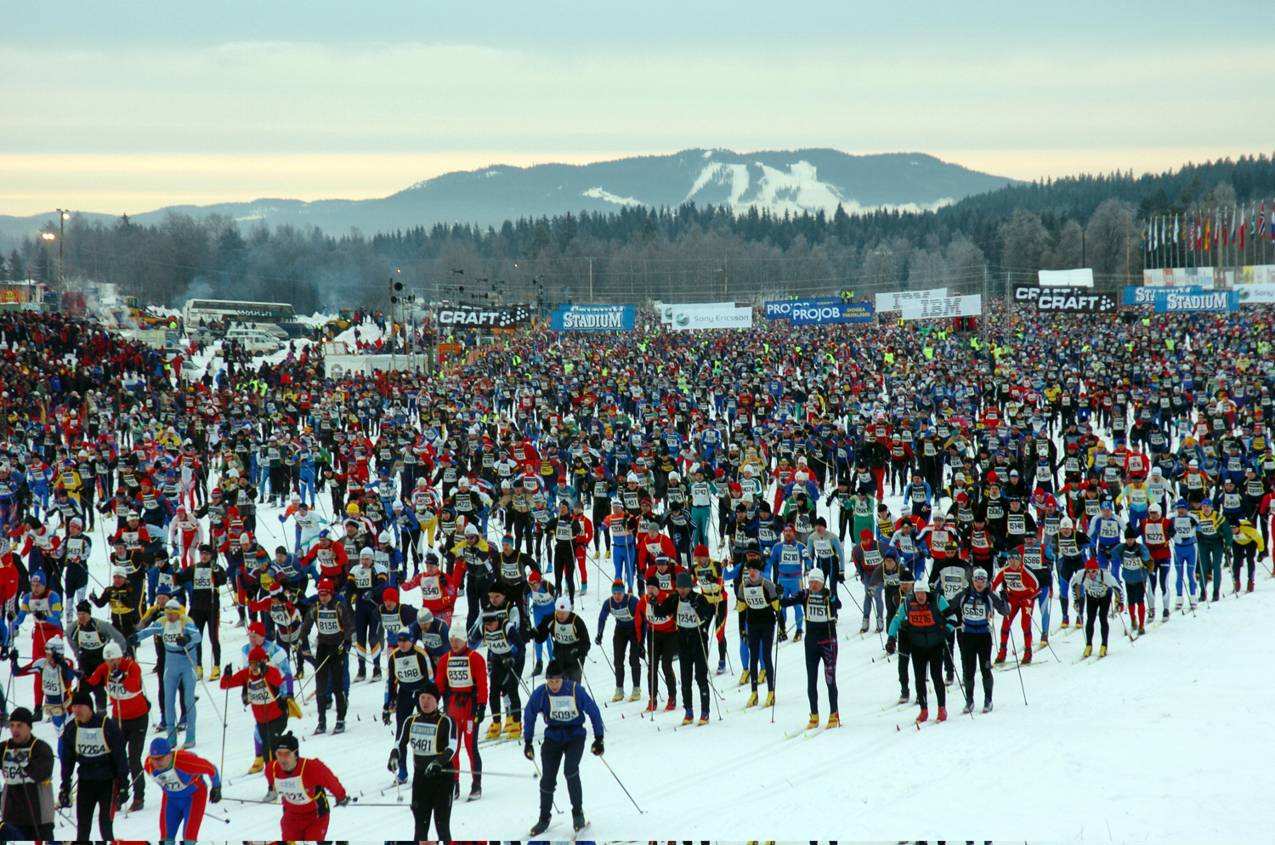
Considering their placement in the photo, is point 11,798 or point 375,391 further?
point 375,391

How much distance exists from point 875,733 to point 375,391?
28.2 m

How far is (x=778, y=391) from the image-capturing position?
35250 mm

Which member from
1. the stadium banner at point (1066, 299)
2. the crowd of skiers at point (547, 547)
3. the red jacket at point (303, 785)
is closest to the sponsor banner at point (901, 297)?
the stadium banner at point (1066, 299)

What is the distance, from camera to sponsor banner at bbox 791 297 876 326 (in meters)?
51.0

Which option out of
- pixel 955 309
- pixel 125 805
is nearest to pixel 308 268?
pixel 955 309

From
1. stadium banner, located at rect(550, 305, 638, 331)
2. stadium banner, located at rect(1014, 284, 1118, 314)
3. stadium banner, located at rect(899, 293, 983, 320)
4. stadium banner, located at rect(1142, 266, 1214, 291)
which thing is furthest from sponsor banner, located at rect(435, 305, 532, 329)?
stadium banner, located at rect(1142, 266, 1214, 291)

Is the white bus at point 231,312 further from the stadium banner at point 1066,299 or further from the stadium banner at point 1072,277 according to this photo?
the stadium banner at point 1066,299

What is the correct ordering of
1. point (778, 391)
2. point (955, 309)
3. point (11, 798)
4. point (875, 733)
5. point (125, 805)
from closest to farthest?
point (11, 798) < point (125, 805) < point (875, 733) < point (778, 391) < point (955, 309)

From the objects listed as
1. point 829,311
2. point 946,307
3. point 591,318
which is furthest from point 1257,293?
point 591,318

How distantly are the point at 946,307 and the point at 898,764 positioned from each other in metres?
40.8

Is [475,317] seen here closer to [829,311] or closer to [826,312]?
[826,312]

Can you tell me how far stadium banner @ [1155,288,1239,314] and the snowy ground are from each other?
143 feet

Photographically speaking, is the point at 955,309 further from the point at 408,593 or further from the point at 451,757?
the point at 451,757

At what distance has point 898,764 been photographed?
1038 cm
